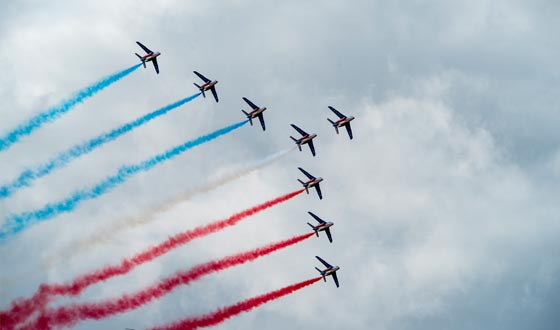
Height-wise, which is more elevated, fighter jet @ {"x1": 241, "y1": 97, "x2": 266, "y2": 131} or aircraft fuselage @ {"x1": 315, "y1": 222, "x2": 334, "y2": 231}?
fighter jet @ {"x1": 241, "y1": 97, "x2": 266, "y2": 131}

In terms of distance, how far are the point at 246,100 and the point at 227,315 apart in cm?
3548

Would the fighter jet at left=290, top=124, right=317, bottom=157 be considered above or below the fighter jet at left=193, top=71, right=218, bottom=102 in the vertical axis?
below

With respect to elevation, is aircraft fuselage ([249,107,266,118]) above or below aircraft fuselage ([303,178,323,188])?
above

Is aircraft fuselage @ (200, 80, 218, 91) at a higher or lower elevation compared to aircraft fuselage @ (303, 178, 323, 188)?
higher

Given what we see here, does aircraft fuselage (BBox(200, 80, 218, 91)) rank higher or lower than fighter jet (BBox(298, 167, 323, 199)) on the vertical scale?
higher

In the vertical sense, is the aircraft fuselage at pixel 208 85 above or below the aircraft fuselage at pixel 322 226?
above

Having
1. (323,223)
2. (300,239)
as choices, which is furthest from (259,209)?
(323,223)

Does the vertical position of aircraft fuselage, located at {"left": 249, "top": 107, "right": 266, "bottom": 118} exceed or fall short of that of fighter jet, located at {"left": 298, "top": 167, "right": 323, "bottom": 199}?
it exceeds it

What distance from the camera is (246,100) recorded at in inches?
6186

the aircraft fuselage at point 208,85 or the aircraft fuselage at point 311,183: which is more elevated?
the aircraft fuselage at point 208,85

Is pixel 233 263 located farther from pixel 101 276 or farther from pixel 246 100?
pixel 246 100

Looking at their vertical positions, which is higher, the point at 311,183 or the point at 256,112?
the point at 256,112

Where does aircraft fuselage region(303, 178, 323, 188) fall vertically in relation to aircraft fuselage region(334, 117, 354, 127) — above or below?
below

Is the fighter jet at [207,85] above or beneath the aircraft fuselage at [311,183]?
above
